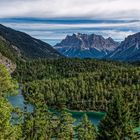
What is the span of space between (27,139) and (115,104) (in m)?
16.7

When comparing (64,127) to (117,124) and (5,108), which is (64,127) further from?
(5,108)

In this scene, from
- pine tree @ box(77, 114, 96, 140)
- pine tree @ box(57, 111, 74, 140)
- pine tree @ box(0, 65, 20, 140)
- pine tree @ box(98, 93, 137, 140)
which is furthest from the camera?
pine tree @ box(77, 114, 96, 140)

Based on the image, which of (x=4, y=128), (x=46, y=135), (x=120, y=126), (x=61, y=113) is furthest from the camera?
(x=61, y=113)

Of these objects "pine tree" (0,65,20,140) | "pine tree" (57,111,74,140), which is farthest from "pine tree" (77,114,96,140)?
"pine tree" (0,65,20,140)

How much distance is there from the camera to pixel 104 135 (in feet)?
226

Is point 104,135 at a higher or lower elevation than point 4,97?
lower

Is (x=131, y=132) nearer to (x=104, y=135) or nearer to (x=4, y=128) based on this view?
(x=104, y=135)

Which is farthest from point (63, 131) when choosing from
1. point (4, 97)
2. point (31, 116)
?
point (4, 97)

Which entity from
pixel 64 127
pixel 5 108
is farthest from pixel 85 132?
pixel 5 108

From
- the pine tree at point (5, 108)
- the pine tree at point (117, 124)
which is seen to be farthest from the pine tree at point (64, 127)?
the pine tree at point (5, 108)

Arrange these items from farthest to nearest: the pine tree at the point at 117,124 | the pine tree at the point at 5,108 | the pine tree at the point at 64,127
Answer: the pine tree at the point at 64,127
the pine tree at the point at 117,124
the pine tree at the point at 5,108

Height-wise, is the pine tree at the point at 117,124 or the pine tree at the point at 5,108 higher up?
the pine tree at the point at 5,108

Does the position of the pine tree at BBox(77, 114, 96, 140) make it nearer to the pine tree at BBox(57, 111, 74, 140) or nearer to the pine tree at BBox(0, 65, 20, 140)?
the pine tree at BBox(57, 111, 74, 140)

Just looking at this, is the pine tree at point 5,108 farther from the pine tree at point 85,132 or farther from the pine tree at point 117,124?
the pine tree at point 85,132
